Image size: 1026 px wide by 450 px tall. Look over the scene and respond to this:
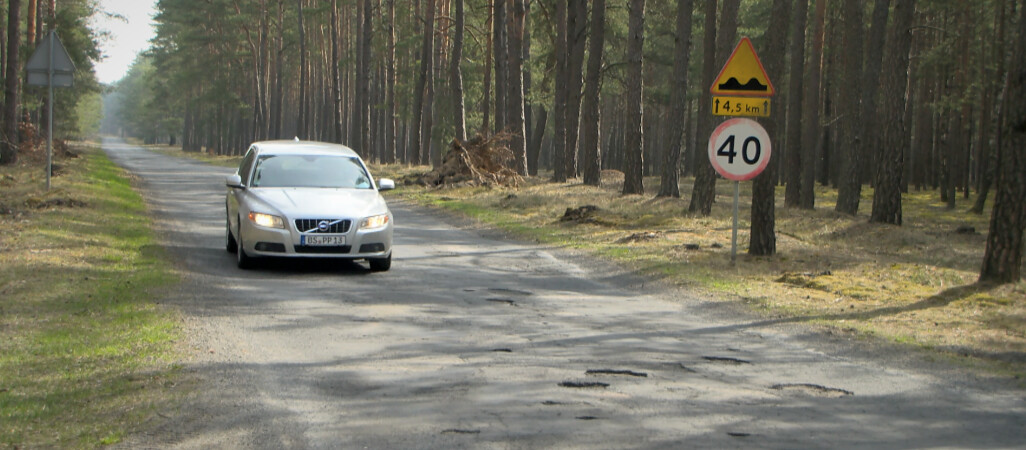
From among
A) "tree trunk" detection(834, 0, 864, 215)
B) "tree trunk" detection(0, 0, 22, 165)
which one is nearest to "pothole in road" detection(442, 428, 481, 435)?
"tree trunk" detection(834, 0, 864, 215)

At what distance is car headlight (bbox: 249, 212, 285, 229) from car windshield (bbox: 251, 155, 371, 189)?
1151mm

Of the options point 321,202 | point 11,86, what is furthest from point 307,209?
point 11,86

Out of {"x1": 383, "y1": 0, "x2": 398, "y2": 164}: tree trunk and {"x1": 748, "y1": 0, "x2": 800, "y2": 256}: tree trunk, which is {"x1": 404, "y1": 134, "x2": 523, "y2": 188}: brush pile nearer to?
{"x1": 748, "y1": 0, "x2": 800, "y2": 256}: tree trunk

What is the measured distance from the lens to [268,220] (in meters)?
12.2

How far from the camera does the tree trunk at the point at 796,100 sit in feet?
92.9

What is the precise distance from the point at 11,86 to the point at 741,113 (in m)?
24.5

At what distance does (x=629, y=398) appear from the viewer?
649 centimetres

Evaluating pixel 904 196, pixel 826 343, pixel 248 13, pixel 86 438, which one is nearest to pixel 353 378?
pixel 86 438

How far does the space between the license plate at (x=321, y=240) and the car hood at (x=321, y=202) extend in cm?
26

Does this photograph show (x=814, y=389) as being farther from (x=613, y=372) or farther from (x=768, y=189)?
(x=768, y=189)

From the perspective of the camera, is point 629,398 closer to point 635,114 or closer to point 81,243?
point 81,243

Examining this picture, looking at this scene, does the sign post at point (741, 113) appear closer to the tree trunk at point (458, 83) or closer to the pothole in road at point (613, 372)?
the pothole in road at point (613, 372)

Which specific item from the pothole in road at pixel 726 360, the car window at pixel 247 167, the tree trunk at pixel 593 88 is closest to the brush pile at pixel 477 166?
the tree trunk at pixel 593 88

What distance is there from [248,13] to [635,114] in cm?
4834
